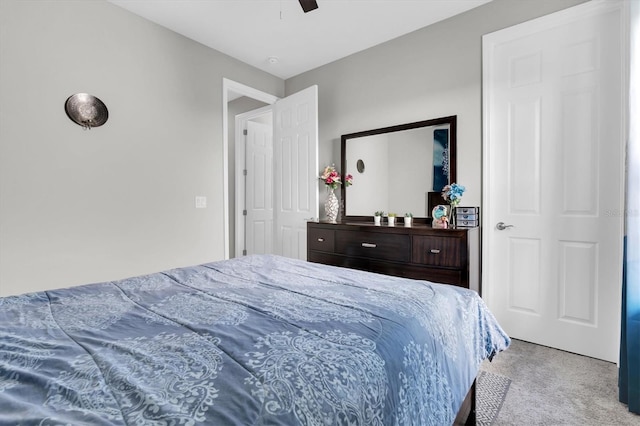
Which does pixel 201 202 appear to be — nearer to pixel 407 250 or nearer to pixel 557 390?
pixel 407 250

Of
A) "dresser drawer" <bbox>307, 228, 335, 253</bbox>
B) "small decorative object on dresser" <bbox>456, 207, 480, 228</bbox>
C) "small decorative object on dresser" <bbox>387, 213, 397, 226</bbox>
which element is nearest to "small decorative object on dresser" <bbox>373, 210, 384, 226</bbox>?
"small decorative object on dresser" <bbox>387, 213, 397, 226</bbox>

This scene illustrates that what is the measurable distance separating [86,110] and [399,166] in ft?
9.18

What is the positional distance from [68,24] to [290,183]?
2426 millimetres

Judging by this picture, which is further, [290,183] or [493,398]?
[290,183]

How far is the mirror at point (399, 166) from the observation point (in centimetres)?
296

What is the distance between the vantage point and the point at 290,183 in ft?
12.8

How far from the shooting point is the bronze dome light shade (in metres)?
2.45

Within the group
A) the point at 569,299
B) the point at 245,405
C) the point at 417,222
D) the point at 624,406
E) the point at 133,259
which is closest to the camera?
the point at 245,405

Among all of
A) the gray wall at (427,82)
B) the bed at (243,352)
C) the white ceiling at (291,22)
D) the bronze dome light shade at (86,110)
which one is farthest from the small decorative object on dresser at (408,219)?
the bronze dome light shade at (86,110)

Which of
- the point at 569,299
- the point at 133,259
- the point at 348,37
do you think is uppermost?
the point at 348,37

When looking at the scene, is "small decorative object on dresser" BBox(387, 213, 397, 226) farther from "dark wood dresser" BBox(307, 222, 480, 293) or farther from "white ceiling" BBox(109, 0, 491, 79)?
"white ceiling" BBox(109, 0, 491, 79)

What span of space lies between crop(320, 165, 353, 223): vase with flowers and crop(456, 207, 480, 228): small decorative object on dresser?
49.6 inches

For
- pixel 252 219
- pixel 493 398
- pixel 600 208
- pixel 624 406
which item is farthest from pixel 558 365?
pixel 252 219

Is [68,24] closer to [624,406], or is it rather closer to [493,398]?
[493,398]
